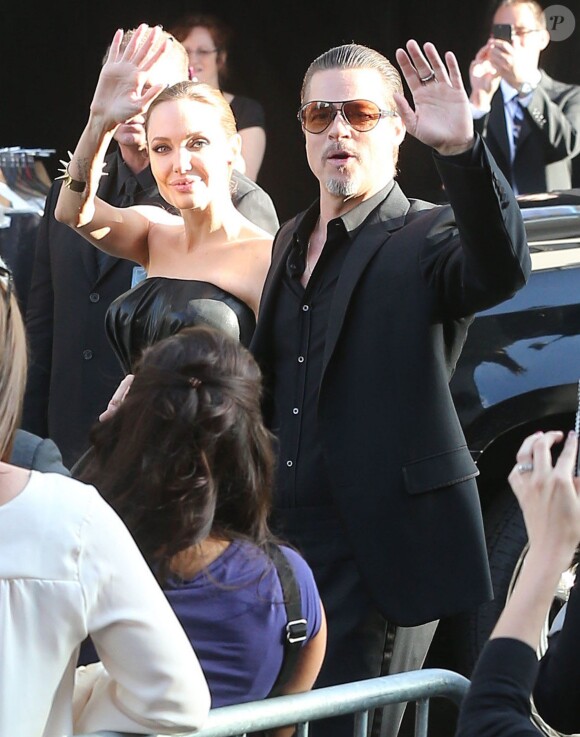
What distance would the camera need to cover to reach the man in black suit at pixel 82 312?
4.73 m

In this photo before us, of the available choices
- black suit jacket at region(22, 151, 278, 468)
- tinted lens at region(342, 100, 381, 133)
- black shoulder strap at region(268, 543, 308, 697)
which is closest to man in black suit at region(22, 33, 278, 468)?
black suit jacket at region(22, 151, 278, 468)

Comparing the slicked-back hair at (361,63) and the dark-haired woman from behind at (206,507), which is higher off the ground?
the slicked-back hair at (361,63)

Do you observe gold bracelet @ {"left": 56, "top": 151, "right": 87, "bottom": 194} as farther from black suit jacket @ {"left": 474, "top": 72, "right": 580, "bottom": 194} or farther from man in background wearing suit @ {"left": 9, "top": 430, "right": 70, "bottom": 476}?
Result: black suit jacket @ {"left": 474, "top": 72, "right": 580, "bottom": 194}

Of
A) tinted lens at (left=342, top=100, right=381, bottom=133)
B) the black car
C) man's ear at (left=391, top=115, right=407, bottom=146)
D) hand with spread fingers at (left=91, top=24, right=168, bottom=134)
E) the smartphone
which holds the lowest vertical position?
the black car

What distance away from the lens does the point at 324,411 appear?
3.24 metres

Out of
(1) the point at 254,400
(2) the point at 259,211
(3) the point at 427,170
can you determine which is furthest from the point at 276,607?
(3) the point at 427,170

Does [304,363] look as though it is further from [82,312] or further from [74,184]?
[82,312]

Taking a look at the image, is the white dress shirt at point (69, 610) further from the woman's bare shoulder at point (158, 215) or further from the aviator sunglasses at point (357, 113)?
the woman's bare shoulder at point (158, 215)

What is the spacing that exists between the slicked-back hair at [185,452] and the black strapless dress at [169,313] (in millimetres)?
1049

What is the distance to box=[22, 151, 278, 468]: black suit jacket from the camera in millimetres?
4730

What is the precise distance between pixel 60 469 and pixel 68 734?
3.48 feet

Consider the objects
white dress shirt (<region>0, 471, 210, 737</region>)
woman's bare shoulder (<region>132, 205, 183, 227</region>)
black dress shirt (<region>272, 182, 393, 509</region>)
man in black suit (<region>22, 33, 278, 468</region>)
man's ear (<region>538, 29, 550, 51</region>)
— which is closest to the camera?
white dress shirt (<region>0, 471, 210, 737</region>)

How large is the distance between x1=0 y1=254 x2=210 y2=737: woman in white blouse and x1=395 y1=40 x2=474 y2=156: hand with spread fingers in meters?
1.32

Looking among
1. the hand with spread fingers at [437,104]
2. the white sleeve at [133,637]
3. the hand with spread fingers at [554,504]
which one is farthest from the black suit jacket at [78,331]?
the hand with spread fingers at [554,504]
